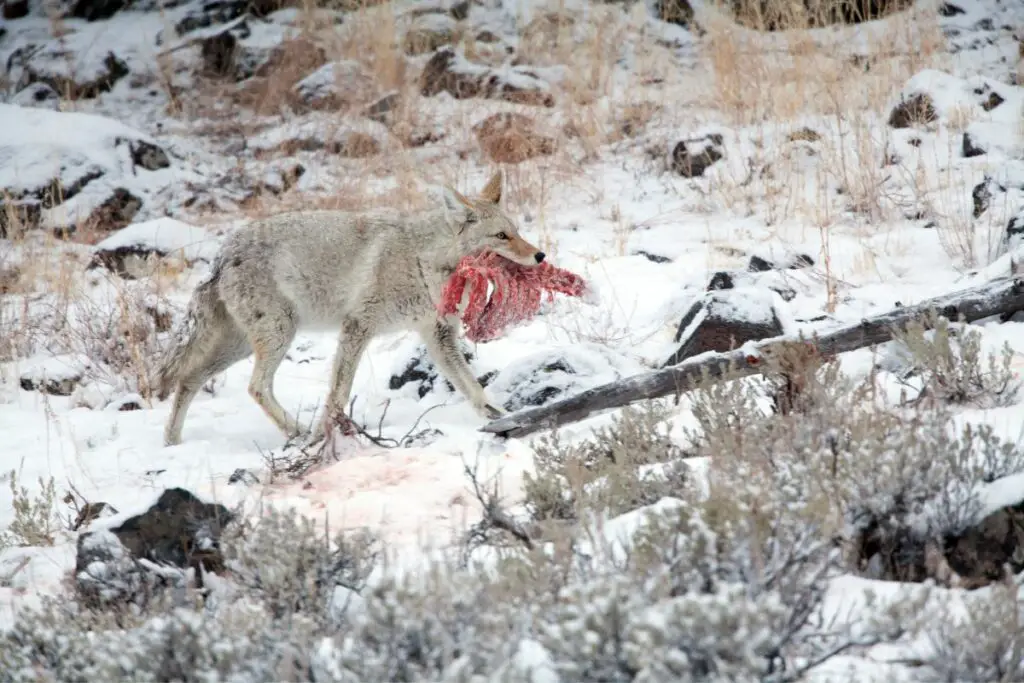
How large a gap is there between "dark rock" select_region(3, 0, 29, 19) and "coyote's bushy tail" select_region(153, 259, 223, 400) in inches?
504

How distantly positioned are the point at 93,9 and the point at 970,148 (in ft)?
47.0

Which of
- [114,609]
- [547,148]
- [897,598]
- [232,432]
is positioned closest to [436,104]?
[547,148]

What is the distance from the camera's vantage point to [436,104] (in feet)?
43.0

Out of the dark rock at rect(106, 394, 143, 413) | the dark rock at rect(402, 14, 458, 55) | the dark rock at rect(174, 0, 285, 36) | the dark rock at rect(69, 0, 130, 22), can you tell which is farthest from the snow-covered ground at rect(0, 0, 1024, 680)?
the dark rock at rect(69, 0, 130, 22)

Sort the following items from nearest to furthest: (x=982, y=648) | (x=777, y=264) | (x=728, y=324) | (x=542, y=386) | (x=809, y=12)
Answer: (x=982, y=648), (x=728, y=324), (x=542, y=386), (x=777, y=264), (x=809, y=12)

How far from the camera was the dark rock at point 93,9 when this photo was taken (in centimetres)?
1683

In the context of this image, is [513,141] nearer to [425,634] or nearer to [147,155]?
[147,155]

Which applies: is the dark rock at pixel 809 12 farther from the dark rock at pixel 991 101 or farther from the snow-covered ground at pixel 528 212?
the dark rock at pixel 991 101

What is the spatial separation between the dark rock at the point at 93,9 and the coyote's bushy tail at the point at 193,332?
39.3 feet

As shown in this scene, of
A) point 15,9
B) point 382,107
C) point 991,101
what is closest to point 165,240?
point 382,107

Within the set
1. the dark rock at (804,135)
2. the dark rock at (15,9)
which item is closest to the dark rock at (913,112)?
the dark rock at (804,135)

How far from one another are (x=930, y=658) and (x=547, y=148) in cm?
937

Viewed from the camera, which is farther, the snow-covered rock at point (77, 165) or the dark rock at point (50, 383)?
the snow-covered rock at point (77, 165)

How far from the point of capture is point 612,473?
13.1 ft
